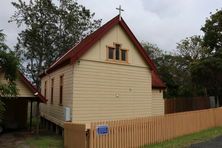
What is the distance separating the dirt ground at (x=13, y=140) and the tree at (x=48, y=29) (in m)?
23.2

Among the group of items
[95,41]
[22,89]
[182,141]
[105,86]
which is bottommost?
[182,141]

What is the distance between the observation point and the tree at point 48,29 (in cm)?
4047

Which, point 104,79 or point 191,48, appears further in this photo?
point 191,48

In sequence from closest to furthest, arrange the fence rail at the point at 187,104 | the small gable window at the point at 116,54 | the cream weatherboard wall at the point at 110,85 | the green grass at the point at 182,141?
the green grass at the point at 182,141, the cream weatherboard wall at the point at 110,85, the small gable window at the point at 116,54, the fence rail at the point at 187,104

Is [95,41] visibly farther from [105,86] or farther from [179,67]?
[179,67]

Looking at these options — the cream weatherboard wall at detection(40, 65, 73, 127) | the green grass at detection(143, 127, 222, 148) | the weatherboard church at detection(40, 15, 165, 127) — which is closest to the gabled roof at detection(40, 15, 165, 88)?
the weatherboard church at detection(40, 15, 165, 127)

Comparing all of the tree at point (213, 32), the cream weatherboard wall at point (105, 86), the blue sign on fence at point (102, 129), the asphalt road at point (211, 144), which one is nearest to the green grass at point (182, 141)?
the asphalt road at point (211, 144)

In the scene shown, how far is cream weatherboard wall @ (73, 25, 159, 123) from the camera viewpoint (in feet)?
57.2

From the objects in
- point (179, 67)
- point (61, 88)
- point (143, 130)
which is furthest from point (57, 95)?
point (179, 67)

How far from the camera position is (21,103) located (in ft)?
70.0

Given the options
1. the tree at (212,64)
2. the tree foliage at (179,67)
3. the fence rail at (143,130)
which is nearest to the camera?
the fence rail at (143,130)

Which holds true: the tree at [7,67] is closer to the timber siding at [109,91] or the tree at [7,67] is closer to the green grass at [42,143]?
the green grass at [42,143]

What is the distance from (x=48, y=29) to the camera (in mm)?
40906

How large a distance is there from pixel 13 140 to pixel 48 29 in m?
26.6
